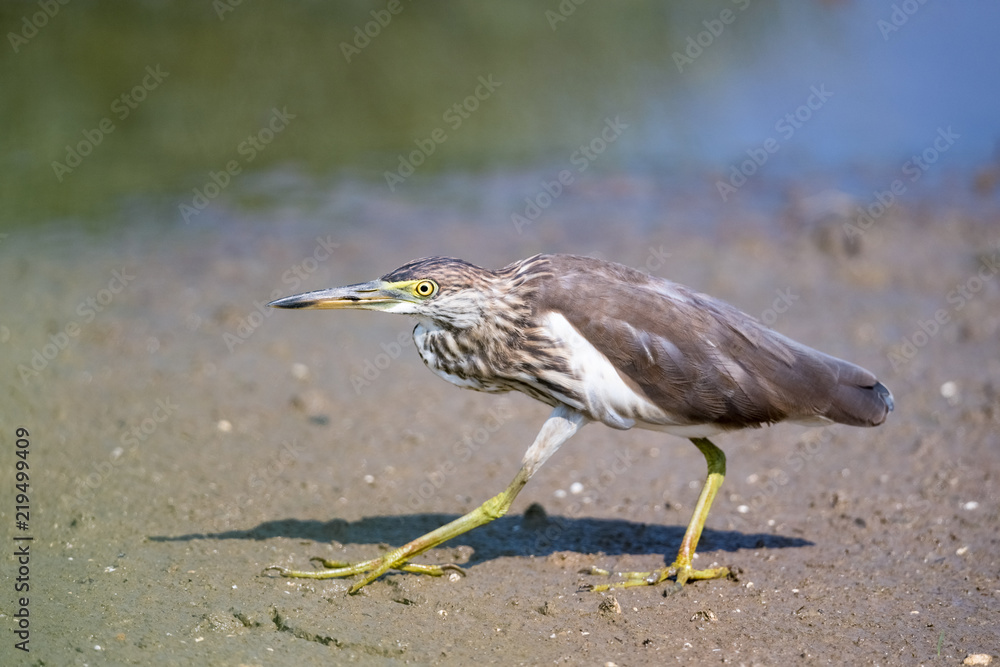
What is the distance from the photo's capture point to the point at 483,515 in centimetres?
535

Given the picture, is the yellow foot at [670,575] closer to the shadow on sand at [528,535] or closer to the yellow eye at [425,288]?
the shadow on sand at [528,535]

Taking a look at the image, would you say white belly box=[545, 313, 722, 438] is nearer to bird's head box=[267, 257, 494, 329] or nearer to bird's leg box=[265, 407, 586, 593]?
bird's leg box=[265, 407, 586, 593]

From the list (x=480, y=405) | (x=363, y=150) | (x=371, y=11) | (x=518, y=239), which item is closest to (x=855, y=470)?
(x=480, y=405)

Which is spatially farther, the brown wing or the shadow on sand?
the shadow on sand

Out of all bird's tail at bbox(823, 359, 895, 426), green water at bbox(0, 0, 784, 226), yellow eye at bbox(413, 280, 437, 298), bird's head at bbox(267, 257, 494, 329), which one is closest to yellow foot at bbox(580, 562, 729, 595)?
bird's tail at bbox(823, 359, 895, 426)

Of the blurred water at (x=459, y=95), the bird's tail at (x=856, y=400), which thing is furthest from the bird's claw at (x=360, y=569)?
the blurred water at (x=459, y=95)

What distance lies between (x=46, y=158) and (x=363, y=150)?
11.8ft

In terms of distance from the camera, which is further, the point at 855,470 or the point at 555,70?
the point at 555,70

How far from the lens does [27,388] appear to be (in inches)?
296

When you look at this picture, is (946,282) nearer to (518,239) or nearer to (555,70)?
(518,239)

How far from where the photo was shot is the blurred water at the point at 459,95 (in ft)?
38.9

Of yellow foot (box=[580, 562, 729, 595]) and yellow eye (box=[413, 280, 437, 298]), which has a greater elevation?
yellow eye (box=[413, 280, 437, 298])

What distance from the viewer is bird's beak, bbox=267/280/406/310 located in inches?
203

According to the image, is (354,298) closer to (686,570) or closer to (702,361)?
(702,361)
